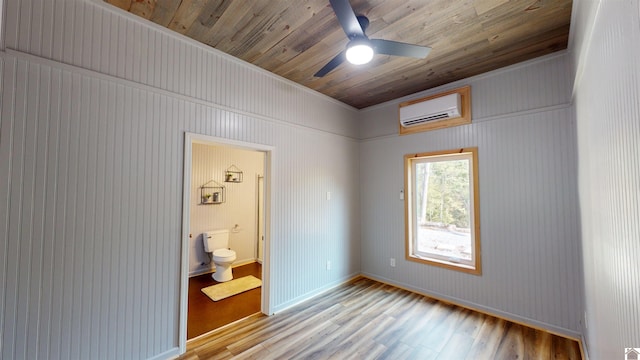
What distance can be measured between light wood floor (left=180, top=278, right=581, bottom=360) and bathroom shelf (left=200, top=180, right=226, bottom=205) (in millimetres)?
2364

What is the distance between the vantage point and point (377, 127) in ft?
13.2

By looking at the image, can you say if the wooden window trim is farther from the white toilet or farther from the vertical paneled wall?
the white toilet

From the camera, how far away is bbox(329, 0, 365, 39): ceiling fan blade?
1.55 m

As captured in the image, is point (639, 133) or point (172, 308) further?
point (172, 308)

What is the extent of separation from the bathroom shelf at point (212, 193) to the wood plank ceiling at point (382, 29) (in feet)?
8.23

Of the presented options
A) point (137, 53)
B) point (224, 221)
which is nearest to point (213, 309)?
point (224, 221)

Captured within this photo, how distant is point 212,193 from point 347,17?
378 cm

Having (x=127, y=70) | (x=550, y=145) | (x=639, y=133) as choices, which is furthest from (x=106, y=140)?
(x=550, y=145)

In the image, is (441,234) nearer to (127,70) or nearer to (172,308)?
(172,308)

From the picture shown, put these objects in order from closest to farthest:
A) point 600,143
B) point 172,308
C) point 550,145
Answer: point 600,143
point 172,308
point 550,145

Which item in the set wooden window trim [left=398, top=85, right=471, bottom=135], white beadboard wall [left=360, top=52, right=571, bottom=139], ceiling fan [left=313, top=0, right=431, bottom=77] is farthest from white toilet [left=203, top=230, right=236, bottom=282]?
white beadboard wall [left=360, top=52, right=571, bottom=139]

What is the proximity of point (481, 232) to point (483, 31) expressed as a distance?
2.16m

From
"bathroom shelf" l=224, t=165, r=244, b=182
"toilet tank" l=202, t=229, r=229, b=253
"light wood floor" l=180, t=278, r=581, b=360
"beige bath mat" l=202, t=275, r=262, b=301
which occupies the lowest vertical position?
"light wood floor" l=180, t=278, r=581, b=360

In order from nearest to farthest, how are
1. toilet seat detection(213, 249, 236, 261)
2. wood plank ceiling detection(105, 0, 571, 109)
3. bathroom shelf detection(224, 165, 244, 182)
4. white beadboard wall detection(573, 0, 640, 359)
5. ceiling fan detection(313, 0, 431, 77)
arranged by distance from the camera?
white beadboard wall detection(573, 0, 640, 359) → ceiling fan detection(313, 0, 431, 77) → wood plank ceiling detection(105, 0, 571, 109) → toilet seat detection(213, 249, 236, 261) → bathroom shelf detection(224, 165, 244, 182)
